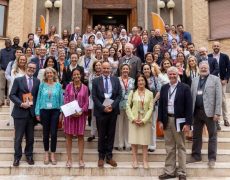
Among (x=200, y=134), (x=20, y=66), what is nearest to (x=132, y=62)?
(x=200, y=134)

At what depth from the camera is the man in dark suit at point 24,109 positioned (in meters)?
6.63

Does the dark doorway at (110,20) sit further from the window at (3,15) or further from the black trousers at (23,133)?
the black trousers at (23,133)

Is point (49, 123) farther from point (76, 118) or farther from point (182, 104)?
point (182, 104)

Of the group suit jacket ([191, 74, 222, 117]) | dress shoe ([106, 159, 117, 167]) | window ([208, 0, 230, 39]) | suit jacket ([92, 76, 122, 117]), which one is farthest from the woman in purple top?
window ([208, 0, 230, 39])

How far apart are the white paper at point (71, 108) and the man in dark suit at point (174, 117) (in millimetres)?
1693

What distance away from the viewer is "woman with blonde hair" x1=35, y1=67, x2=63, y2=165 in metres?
6.63

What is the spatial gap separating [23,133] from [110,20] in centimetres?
1080

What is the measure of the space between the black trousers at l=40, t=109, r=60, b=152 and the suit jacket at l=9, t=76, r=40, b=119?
0.29m

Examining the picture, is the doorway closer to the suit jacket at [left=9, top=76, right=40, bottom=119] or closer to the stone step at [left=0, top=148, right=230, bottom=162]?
the suit jacket at [left=9, top=76, right=40, bottom=119]

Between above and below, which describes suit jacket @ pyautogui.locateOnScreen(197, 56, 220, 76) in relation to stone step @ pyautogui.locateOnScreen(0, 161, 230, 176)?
above

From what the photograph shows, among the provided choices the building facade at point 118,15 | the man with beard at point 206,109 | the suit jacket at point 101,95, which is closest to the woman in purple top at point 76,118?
the suit jacket at point 101,95

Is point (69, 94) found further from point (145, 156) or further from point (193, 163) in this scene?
point (193, 163)

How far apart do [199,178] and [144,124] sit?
1.54 m

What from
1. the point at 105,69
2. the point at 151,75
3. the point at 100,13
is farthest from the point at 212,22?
the point at 105,69
